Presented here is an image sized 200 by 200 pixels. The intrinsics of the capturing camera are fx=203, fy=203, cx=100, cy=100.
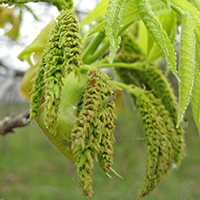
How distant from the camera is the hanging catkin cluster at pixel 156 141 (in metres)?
0.66

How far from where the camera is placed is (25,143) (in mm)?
5094

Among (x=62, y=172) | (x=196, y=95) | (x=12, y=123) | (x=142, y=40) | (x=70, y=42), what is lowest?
(x=62, y=172)

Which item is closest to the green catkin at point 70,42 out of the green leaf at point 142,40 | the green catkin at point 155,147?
the green catkin at point 155,147

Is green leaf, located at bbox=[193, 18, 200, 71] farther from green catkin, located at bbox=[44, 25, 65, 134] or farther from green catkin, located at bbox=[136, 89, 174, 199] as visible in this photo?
green catkin, located at bbox=[44, 25, 65, 134]

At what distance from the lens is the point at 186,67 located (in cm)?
49

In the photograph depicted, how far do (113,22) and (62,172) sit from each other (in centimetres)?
471

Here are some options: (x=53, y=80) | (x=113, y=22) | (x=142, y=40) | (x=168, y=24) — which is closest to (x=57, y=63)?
(x=53, y=80)

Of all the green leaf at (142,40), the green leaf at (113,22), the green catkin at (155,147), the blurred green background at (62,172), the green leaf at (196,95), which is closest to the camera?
the green leaf at (113,22)

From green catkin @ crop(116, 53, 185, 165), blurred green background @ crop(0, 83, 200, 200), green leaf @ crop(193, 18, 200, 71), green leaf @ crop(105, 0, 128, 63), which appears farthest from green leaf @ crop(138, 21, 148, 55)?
blurred green background @ crop(0, 83, 200, 200)

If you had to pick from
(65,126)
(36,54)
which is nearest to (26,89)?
(36,54)

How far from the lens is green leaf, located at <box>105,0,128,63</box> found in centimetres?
41

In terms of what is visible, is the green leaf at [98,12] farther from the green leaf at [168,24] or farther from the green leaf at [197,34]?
the green leaf at [197,34]

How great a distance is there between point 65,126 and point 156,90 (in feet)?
1.57

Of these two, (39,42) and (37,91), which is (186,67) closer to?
(37,91)
